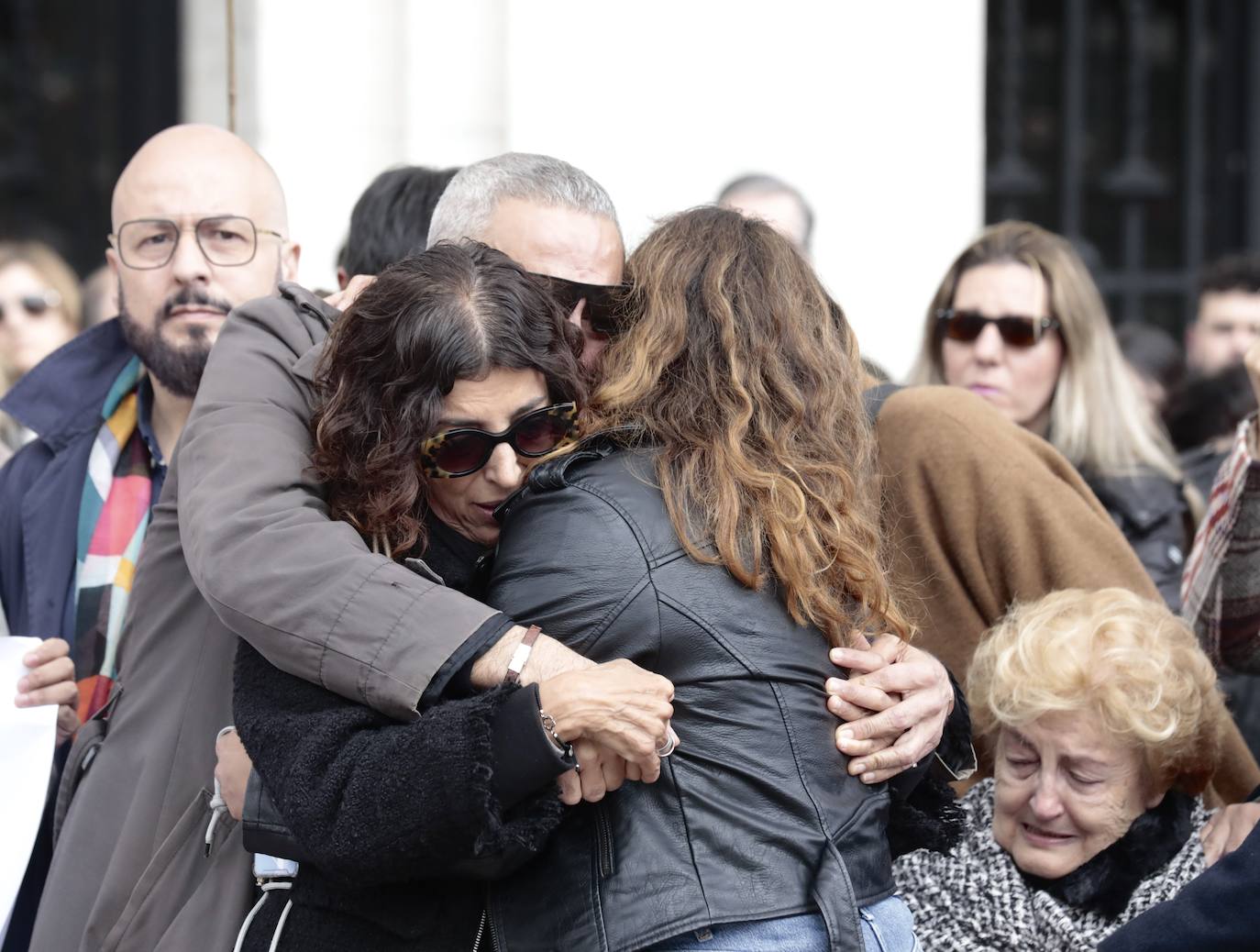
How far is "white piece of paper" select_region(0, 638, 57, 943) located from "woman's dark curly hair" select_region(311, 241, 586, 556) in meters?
0.88

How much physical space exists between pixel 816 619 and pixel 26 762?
4.72 feet

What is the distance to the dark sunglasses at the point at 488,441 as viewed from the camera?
2.08m

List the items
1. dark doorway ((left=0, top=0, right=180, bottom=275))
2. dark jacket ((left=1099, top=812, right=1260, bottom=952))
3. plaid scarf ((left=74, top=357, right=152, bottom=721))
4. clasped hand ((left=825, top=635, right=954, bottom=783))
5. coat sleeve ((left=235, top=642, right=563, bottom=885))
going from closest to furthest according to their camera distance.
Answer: coat sleeve ((left=235, top=642, right=563, bottom=885)) < clasped hand ((left=825, top=635, right=954, bottom=783)) < dark jacket ((left=1099, top=812, right=1260, bottom=952)) < plaid scarf ((left=74, top=357, right=152, bottom=721)) < dark doorway ((left=0, top=0, right=180, bottom=275))

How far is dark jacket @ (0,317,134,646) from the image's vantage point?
296 cm

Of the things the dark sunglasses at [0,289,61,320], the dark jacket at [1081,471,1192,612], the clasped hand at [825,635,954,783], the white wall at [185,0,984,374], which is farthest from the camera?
the dark sunglasses at [0,289,61,320]

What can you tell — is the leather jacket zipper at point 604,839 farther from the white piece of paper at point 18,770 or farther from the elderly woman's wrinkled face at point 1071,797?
the white piece of paper at point 18,770

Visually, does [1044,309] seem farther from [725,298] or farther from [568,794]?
[568,794]

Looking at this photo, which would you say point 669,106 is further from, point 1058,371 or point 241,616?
point 241,616

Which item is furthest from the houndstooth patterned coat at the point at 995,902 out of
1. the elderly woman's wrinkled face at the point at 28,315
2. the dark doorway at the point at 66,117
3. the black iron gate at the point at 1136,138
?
the dark doorway at the point at 66,117

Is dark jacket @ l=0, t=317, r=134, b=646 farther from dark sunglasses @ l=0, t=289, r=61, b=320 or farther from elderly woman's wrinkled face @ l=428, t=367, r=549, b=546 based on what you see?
dark sunglasses @ l=0, t=289, r=61, b=320

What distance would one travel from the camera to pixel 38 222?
7.18 meters

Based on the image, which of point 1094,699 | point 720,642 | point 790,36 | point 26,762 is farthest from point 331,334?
point 790,36

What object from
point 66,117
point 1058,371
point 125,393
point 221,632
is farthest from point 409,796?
point 66,117

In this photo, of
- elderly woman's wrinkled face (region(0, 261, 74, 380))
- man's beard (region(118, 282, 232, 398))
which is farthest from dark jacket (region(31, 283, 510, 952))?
elderly woman's wrinkled face (region(0, 261, 74, 380))
